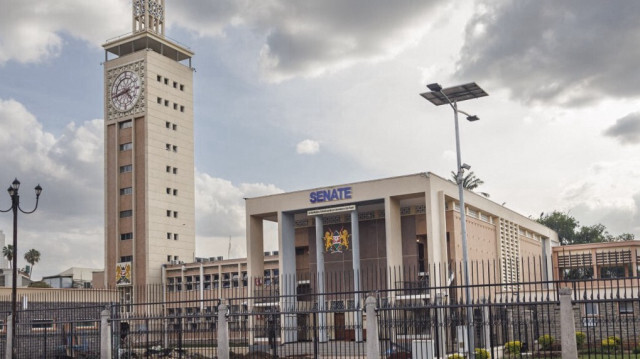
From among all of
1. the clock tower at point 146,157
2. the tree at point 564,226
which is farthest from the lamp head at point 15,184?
the tree at point 564,226

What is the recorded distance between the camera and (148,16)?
7869cm

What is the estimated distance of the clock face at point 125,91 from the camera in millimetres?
73875

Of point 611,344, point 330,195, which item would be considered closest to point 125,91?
point 330,195

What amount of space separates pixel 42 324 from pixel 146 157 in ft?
157

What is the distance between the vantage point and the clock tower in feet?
234

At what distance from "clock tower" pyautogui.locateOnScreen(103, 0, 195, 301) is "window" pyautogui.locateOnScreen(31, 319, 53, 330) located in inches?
1650

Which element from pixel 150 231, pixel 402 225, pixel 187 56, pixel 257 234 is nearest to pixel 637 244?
pixel 402 225

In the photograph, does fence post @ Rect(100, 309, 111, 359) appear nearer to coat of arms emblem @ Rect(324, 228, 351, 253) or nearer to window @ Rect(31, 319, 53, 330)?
window @ Rect(31, 319, 53, 330)

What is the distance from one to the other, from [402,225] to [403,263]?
2376 millimetres

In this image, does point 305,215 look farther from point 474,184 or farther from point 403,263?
point 474,184

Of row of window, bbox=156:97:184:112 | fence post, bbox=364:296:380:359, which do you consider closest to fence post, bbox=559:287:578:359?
fence post, bbox=364:296:380:359

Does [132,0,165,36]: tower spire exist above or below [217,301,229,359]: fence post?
above

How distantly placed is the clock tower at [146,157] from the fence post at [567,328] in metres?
57.3

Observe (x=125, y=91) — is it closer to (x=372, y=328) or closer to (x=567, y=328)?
(x=372, y=328)
